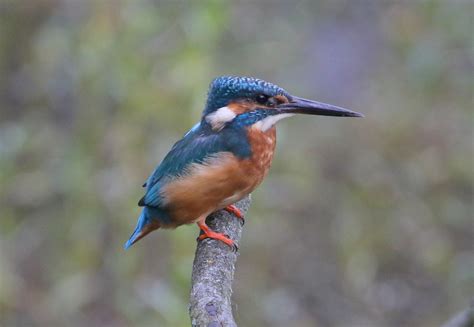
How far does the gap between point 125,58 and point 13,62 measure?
4.84ft

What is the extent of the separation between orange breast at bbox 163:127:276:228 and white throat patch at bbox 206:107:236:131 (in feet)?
0.26

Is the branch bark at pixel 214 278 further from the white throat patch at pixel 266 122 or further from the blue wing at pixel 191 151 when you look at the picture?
the white throat patch at pixel 266 122

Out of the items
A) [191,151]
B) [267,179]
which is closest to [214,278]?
[191,151]

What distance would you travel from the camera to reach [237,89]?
2.47m

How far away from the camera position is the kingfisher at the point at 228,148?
2469mm

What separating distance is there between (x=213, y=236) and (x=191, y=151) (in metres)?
0.30

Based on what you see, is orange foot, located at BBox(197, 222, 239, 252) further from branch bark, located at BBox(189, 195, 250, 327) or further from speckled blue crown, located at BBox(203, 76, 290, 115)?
speckled blue crown, located at BBox(203, 76, 290, 115)

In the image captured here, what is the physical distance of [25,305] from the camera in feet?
12.1

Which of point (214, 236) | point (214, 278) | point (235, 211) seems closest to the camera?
point (214, 278)

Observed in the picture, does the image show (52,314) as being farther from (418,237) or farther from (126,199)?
(418,237)

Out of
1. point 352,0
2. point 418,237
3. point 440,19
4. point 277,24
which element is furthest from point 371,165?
point 352,0

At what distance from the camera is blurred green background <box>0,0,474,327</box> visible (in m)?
3.45

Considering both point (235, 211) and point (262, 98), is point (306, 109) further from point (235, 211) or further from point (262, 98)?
point (235, 211)

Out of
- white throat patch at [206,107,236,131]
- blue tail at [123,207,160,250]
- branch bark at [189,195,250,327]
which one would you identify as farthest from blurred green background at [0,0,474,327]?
white throat patch at [206,107,236,131]
